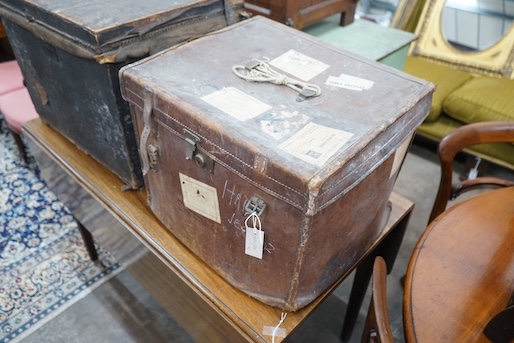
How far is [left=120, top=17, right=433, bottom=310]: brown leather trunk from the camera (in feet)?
2.17

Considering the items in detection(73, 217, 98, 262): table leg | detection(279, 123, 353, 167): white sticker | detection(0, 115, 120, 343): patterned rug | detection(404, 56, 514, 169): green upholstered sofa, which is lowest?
detection(0, 115, 120, 343): patterned rug

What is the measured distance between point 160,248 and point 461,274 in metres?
0.67

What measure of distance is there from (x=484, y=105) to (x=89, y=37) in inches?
73.2

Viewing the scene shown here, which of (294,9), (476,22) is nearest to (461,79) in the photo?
Result: (476,22)

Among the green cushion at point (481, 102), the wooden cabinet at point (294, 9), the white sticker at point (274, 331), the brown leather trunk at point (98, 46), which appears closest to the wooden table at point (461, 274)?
the white sticker at point (274, 331)

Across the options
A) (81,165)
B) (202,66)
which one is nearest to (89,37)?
(202,66)

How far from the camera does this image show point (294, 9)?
59.7 inches

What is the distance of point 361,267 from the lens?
3.74 feet

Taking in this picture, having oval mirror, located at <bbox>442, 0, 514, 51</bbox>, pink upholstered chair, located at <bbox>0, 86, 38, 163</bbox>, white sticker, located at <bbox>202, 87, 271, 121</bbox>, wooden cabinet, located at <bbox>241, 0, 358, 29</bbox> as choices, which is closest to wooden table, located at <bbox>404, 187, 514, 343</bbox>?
white sticker, located at <bbox>202, 87, 271, 121</bbox>

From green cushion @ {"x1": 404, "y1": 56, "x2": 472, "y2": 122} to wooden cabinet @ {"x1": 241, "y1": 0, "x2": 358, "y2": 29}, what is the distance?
776 millimetres

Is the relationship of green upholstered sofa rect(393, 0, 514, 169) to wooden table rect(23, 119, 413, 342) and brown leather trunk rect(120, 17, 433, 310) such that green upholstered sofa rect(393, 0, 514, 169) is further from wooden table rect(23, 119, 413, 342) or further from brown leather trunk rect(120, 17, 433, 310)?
brown leather trunk rect(120, 17, 433, 310)

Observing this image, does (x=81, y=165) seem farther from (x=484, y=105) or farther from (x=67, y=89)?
(x=484, y=105)

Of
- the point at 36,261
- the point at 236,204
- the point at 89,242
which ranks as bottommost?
the point at 36,261

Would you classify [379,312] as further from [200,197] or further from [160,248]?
[160,248]
